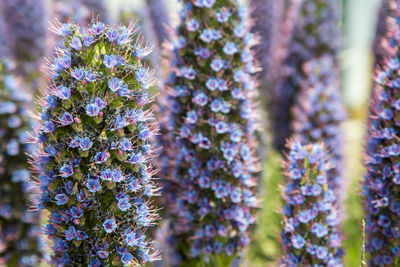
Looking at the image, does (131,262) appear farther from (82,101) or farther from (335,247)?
(335,247)

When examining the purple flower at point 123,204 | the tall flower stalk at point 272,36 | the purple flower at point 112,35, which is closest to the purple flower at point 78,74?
the purple flower at point 112,35

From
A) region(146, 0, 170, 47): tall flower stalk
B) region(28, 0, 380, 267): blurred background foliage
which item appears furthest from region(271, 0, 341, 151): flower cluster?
region(146, 0, 170, 47): tall flower stalk

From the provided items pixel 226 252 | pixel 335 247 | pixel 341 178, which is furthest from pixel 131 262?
pixel 341 178

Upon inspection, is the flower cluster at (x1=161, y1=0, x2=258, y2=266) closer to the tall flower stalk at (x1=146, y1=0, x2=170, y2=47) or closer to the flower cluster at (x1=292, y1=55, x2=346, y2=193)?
the flower cluster at (x1=292, y1=55, x2=346, y2=193)

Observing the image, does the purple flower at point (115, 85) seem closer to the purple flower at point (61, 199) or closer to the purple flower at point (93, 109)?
A: the purple flower at point (93, 109)

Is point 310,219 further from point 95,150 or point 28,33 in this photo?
point 28,33

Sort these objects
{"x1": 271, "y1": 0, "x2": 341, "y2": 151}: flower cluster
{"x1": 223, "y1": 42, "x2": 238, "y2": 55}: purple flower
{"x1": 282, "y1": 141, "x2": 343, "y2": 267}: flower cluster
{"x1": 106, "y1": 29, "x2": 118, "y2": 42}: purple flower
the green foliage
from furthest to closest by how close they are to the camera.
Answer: {"x1": 271, "y1": 0, "x2": 341, "y2": 151}: flower cluster, the green foliage, {"x1": 223, "y1": 42, "x2": 238, "y2": 55}: purple flower, {"x1": 282, "y1": 141, "x2": 343, "y2": 267}: flower cluster, {"x1": 106, "y1": 29, "x2": 118, "y2": 42}: purple flower
